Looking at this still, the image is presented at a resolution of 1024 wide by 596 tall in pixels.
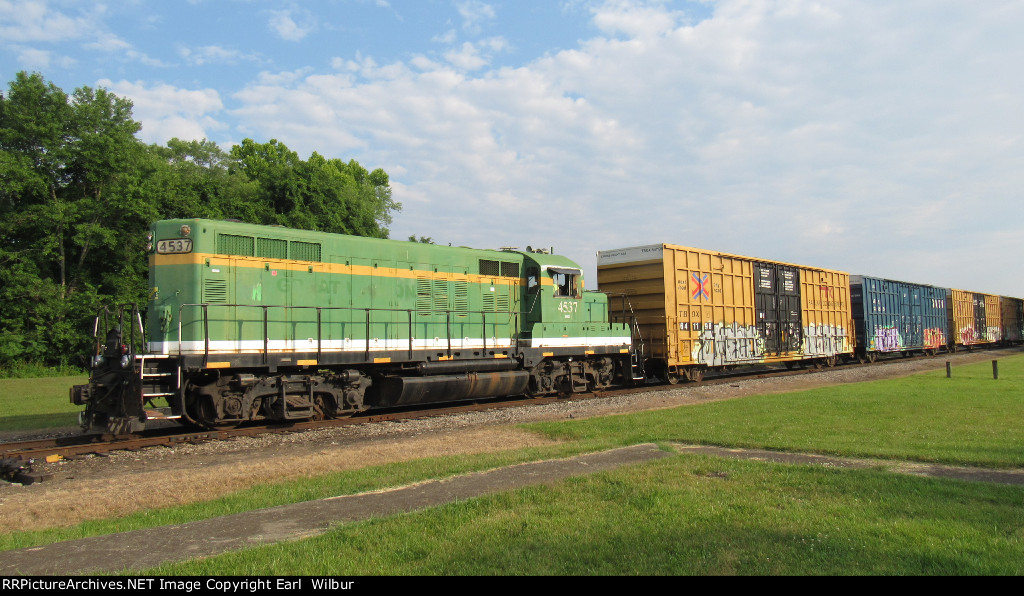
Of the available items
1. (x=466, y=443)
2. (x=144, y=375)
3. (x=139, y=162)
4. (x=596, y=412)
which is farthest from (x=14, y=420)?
(x=139, y=162)

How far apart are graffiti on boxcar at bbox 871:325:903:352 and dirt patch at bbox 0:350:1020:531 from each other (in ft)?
65.7

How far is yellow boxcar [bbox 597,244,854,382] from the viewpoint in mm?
18922

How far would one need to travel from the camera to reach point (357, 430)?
37.3ft

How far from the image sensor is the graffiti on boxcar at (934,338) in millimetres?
33312

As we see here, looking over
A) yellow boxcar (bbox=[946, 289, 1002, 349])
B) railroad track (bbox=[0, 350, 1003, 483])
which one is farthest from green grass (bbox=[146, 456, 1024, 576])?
yellow boxcar (bbox=[946, 289, 1002, 349])

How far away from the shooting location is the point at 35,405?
53.1 feet

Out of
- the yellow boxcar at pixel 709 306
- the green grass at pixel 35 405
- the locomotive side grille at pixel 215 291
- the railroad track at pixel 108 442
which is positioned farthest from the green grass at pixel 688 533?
the yellow boxcar at pixel 709 306

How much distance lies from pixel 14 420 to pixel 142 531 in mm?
11237

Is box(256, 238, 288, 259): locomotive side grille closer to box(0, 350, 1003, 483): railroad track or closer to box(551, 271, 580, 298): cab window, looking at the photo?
box(0, 350, 1003, 483): railroad track

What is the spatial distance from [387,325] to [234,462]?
4.97m

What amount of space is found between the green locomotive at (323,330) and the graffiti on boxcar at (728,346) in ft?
15.8

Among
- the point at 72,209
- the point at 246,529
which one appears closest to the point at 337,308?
the point at 246,529

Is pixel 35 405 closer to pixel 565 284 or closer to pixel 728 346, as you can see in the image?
pixel 565 284
